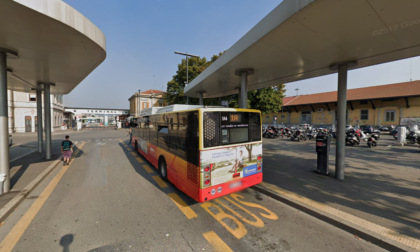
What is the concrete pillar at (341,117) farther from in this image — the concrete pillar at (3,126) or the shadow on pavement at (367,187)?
the concrete pillar at (3,126)

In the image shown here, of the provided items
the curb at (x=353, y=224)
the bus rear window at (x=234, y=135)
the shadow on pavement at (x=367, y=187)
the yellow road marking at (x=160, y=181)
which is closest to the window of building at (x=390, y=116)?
the shadow on pavement at (x=367, y=187)

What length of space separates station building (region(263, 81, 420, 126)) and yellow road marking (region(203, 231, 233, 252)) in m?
35.8

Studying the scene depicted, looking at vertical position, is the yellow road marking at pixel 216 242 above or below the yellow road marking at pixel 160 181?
below

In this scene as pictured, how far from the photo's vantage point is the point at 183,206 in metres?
4.53

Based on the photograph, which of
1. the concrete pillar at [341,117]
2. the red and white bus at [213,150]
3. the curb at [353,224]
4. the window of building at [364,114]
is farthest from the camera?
the window of building at [364,114]

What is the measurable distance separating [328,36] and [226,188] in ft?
15.7

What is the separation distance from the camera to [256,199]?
4910 millimetres

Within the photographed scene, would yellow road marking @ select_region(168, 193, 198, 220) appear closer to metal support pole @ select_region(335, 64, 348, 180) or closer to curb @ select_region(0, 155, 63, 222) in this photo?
curb @ select_region(0, 155, 63, 222)

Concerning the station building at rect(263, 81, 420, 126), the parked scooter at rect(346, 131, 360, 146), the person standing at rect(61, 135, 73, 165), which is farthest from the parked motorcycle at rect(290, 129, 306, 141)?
the station building at rect(263, 81, 420, 126)

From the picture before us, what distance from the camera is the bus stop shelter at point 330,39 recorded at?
333 centimetres

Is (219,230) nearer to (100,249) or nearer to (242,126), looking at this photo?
(100,249)

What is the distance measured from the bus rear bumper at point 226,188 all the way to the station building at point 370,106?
33.8m

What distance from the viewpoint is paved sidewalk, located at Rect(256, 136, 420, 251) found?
10.8ft

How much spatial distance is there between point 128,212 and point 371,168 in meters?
9.65
